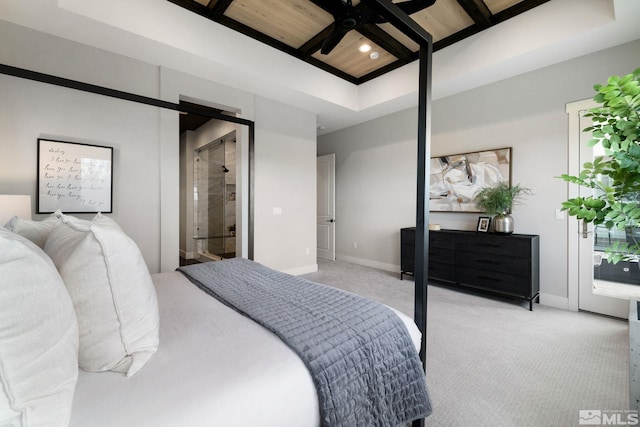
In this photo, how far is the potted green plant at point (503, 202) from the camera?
3334 mm

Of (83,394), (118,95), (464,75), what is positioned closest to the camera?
(83,394)

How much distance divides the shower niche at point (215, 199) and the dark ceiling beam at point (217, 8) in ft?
6.00

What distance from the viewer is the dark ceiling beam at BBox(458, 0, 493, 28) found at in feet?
9.07

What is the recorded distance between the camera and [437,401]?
1.64m

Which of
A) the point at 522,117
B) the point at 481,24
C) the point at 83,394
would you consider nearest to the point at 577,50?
the point at 522,117

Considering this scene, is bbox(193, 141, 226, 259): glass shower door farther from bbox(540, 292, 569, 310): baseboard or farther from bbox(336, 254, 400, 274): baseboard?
bbox(540, 292, 569, 310): baseboard

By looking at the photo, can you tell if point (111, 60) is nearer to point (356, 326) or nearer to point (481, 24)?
point (356, 326)

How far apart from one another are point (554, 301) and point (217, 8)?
4850 mm

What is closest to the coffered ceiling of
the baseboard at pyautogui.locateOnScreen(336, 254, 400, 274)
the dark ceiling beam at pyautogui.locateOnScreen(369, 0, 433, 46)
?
the dark ceiling beam at pyautogui.locateOnScreen(369, 0, 433, 46)

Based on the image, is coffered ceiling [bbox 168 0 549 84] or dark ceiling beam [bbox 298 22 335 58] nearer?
coffered ceiling [bbox 168 0 549 84]

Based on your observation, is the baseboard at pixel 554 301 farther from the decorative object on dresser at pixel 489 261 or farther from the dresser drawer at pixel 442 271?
the dresser drawer at pixel 442 271

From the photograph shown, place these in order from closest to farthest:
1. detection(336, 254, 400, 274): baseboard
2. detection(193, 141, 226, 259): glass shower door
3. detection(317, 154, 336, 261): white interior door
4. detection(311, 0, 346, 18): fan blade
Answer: detection(311, 0, 346, 18): fan blade
detection(336, 254, 400, 274): baseboard
detection(193, 141, 226, 259): glass shower door
detection(317, 154, 336, 261): white interior door

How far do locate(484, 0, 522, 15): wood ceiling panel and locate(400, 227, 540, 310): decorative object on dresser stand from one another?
2.43m

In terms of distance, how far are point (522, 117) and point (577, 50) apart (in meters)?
0.76
